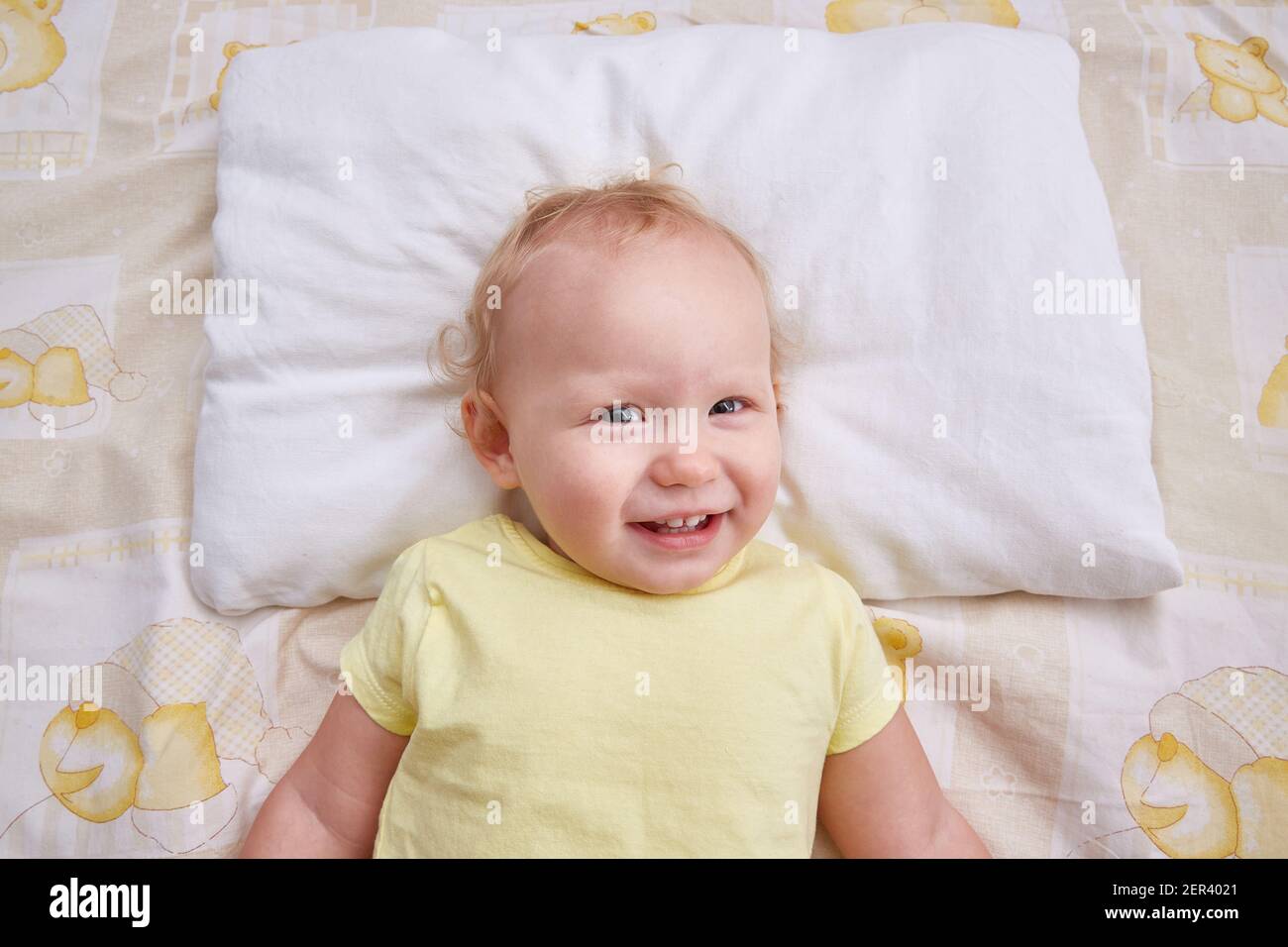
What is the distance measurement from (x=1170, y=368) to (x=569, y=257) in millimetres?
797

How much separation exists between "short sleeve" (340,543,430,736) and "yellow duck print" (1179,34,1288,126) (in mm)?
1237

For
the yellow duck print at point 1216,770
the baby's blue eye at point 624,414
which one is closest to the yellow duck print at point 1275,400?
the yellow duck print at point 1216,770

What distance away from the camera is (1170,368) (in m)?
1.42

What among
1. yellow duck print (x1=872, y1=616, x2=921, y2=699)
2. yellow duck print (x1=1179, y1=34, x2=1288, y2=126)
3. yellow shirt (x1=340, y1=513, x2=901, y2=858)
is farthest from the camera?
yellow duck print (x1=1179, y1=34, x2=1288, y2=126)

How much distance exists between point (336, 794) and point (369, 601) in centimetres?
24

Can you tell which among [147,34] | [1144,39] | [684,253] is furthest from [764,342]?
[147,34]

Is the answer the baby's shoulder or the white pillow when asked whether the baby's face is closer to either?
the baby's shoulder

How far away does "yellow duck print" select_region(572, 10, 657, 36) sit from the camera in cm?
158

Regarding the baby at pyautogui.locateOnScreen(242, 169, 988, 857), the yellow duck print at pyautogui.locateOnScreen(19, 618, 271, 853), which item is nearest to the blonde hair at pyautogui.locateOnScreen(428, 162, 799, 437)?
the baby at pyautogui.locateOnScreen(242, 169, 988, 857)

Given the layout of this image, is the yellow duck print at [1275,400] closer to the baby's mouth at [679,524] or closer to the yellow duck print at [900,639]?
the yellow duck print at [900,639]

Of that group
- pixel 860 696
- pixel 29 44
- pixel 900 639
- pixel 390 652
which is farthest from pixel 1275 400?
pixel 29 44
